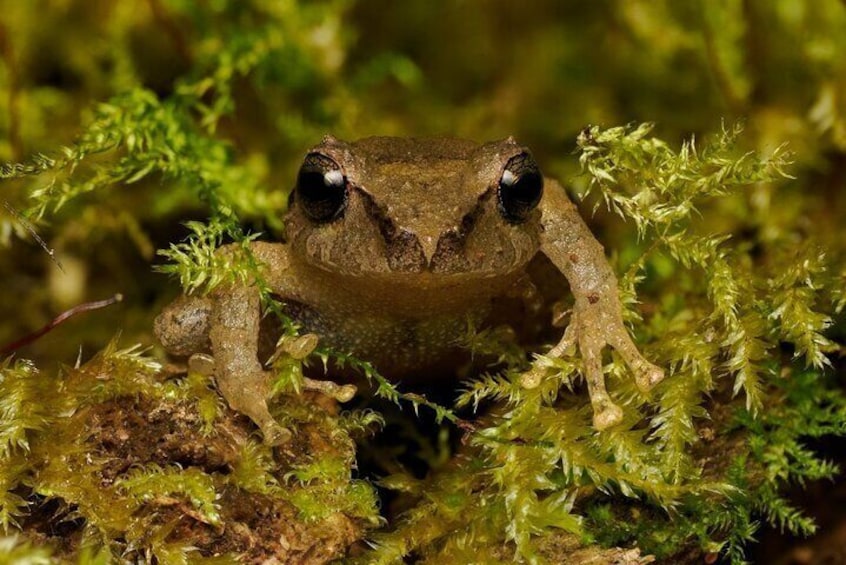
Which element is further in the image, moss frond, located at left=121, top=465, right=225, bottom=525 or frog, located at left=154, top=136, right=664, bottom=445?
frog, located at left=154, top=136, right=664, bottom=445

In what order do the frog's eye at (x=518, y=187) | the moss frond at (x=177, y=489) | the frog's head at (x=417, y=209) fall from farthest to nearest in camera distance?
the frog's eye at (x=518, y=187), the frog's head at (x=417, y=209), the moss frond at (x=177, y=489)

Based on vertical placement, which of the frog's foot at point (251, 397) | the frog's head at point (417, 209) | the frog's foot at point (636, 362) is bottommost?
the frog's foot at point (251, 397)

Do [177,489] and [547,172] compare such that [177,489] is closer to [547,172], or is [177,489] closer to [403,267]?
[403,267]

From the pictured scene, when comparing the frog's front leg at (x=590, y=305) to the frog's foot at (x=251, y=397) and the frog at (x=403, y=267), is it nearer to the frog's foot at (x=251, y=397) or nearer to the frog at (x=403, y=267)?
the frog at (x=403, y=267)

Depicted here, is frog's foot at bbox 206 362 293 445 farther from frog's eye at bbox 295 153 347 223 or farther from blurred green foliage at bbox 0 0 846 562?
frog's eye at bbox 295 153 347 223

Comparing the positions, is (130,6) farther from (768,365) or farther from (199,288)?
(768,365)

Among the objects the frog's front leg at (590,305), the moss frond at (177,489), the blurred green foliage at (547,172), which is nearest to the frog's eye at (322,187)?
the blurred green foliage at (547,172)

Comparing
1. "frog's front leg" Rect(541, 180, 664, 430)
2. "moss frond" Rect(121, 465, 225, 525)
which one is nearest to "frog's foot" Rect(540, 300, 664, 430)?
"frog's front leg" Rect(541, 180, 664, 430)

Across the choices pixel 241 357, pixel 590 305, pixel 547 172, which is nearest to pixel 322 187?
pixel 241 357
